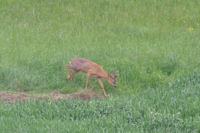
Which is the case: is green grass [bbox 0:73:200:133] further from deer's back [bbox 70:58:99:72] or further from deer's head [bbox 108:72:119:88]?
deer's back [bbox 70:58:99:72]

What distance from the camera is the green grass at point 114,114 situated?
7.79 meters

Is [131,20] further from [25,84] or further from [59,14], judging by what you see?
[25,84]

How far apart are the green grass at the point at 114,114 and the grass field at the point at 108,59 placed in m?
A: 0.02

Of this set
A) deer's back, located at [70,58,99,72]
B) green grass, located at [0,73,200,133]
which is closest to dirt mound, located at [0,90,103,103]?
deer's back, located at [70,58,99,72]

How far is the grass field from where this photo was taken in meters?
8.35

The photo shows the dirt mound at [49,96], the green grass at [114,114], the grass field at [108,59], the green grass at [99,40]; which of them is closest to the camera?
the green grass at [114,114]

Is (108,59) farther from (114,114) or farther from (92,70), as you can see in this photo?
(114,114)

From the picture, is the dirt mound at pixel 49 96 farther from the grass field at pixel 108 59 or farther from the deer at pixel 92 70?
the grass field at pixel 108 59

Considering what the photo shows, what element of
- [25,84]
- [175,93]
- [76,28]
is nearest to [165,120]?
[175,93]

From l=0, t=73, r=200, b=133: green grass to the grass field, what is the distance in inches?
0.7

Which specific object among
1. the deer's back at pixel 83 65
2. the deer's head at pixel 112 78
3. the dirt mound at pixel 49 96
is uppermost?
the deer's back at pixel 83 65

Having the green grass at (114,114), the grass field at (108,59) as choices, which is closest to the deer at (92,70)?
the grass field at (108,59)

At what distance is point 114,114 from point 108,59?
421cm

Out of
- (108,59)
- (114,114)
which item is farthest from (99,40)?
(114,114)
